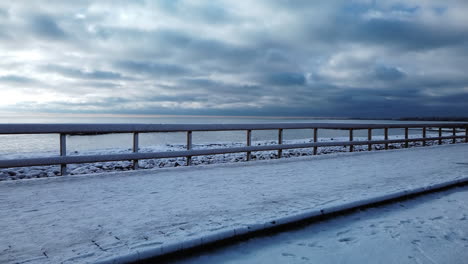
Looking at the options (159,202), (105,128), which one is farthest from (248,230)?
(105,128)

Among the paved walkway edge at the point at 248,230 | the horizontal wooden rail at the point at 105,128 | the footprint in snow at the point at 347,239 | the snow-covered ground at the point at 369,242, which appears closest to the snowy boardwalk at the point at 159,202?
the paved walkway edge at the point at 248,230

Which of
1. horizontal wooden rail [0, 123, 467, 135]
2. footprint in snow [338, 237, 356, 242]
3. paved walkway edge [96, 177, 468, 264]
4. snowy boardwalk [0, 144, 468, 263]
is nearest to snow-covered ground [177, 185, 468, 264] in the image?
footprint in snow [338, 237, 356, 242]

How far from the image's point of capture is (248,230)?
11.1 ft

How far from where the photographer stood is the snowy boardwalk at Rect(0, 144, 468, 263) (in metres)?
2.96

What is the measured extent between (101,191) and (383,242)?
400cm

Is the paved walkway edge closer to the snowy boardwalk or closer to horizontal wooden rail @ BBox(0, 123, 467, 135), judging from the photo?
the snowy boardwalk

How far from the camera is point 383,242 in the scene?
3283mm

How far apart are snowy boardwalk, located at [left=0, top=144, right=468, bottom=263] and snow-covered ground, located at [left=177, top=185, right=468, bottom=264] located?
0.29 m

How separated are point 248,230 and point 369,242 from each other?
1.22 meters

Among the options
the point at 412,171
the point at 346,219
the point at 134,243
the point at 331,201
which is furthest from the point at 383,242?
the point at 412,171

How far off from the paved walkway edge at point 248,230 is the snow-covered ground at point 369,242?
11 cm

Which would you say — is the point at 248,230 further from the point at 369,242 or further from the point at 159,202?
the point at 159,202

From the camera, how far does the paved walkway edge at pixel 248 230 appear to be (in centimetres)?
273

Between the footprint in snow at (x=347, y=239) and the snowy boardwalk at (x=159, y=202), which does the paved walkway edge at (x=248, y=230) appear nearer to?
the snowy boardwalk at (x=159, y=202)
